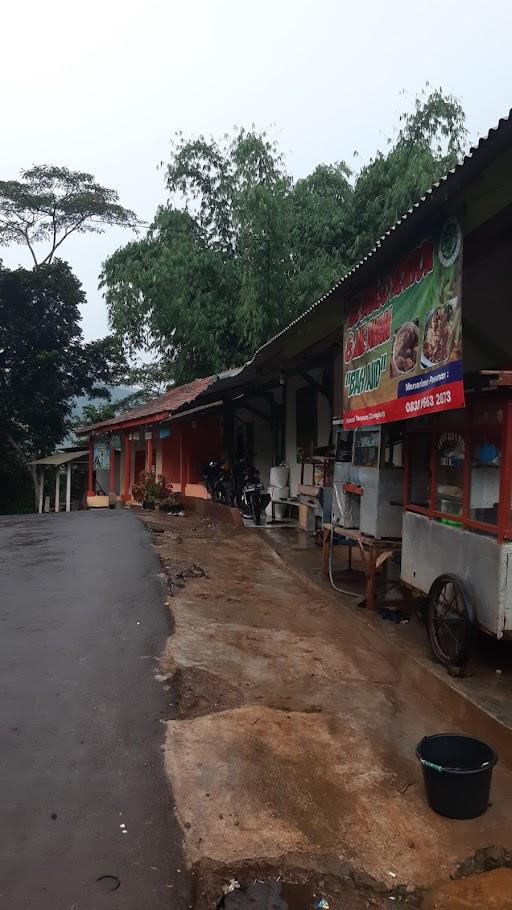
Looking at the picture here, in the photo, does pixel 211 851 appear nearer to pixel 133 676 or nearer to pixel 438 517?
pixel 133 676

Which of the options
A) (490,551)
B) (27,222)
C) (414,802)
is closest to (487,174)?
(490,551)

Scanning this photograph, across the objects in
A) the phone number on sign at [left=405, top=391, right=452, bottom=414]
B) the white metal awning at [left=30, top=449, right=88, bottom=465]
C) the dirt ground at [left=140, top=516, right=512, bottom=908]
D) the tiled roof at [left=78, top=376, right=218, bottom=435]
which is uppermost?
the tiled roof at [left=78, top=376, right=218, bottom=435]

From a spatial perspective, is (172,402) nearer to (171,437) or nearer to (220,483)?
(220,483)

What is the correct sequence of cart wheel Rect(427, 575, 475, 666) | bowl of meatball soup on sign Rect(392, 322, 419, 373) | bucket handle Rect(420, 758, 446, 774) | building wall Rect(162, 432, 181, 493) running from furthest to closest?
building wall Rect(162, 432, 181, 493) < bowl of meatball soup on sign Rect(392, 322, 419, 373) < cart wheel Rect(427, 575, 475, 666) < bucket handle Rect(420, 758, 446, 774)

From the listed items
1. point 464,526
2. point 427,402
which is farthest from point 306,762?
point 427,402

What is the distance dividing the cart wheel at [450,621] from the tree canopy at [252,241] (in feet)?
43.3

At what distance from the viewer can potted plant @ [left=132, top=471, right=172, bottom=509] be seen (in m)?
18.2

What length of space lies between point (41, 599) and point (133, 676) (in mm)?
2824

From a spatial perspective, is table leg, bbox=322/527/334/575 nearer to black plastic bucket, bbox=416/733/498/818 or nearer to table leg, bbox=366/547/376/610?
table leg, bbox=366/547/376/610

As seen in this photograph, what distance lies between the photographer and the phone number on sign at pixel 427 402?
475 cm

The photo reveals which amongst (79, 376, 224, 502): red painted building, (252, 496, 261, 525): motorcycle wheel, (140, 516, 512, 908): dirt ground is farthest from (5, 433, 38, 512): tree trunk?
(140, 516, 512, 908): dirt ground

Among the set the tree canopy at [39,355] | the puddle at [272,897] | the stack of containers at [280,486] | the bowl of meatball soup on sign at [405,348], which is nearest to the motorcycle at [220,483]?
the stack of containers at [280,486]

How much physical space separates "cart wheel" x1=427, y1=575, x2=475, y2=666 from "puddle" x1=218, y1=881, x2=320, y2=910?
2.43 meters

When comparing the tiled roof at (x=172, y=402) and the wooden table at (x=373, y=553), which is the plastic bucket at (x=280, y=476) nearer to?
the tiled roof at (x=172, y=402)
